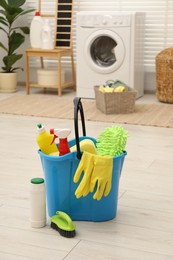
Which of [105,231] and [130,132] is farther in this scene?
[130,132]

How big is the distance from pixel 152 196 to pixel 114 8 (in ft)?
10.2

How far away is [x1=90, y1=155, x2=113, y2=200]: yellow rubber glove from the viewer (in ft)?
6.39

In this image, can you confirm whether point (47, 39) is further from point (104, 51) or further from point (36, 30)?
point (104, 51)

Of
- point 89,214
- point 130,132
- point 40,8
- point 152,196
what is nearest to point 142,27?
point 40,8

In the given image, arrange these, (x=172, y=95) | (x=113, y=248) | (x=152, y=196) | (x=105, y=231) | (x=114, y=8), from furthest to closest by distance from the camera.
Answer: (x=114, y=8) < (x=172, y=95) < (x=152, y=196) < (x=105, y=231) < (x=113, y=248)

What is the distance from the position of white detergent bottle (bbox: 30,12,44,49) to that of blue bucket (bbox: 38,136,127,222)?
3.11 m

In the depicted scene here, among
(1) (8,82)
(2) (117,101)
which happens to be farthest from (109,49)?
(1) (8,82)

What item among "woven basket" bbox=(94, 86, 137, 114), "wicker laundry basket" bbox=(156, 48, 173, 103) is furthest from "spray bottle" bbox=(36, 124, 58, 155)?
"wicker laundry basket" bbox=(156, 48, 173, 103)

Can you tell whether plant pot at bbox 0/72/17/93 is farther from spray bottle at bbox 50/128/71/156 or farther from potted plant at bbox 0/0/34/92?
spray bottle at bbox 50/128/71/156

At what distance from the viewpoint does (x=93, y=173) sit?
196 centimetres

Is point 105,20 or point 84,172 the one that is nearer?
point 84,172

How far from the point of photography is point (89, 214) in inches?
83.4

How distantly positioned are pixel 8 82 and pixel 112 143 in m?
3.30

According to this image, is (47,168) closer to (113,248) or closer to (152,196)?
(113,248)
